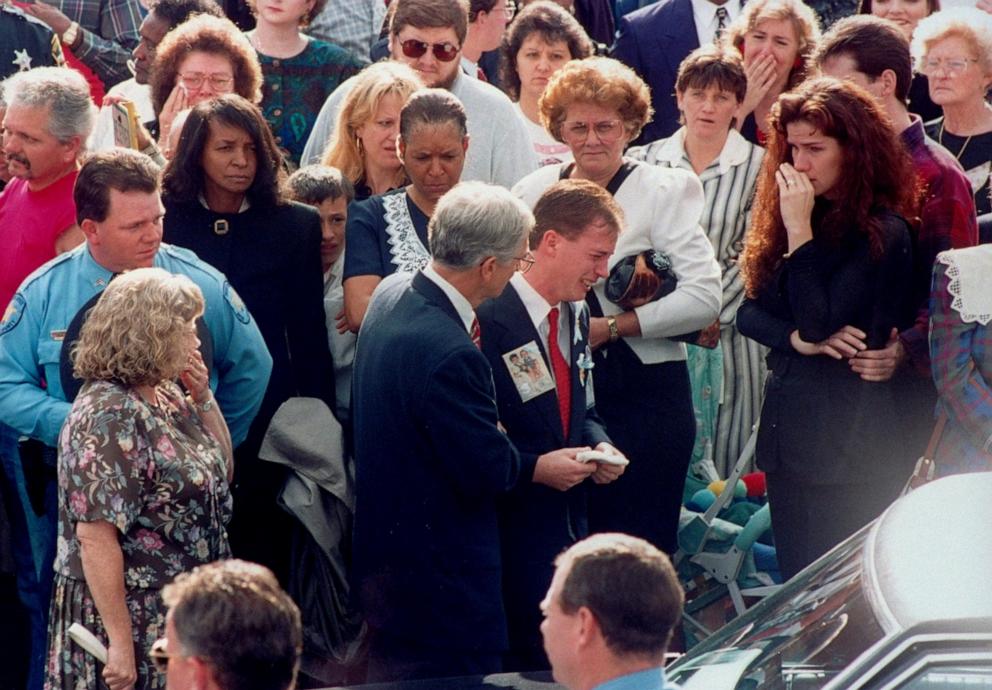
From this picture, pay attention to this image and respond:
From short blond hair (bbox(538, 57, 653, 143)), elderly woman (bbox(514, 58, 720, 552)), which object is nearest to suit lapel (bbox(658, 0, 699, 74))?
short blond hair (bbox(538, 57, 653, 143))

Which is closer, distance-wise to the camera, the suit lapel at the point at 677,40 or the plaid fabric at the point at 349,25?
the suit lapel at the point at 677,40

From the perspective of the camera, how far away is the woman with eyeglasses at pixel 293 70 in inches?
298

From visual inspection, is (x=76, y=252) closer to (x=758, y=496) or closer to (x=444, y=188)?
(x=444, y=188)

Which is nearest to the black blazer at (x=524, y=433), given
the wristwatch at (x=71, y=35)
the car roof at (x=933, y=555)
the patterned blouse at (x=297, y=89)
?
the car roof at (x=933, y=555)

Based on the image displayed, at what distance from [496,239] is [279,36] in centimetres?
299

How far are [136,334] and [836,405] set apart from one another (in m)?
2.44

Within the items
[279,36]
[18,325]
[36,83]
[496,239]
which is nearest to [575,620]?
[496,239]

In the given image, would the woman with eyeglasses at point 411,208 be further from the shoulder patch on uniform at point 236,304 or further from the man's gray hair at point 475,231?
the man's gray hair at point 475,231

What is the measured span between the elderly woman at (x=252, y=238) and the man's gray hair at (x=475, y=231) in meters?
1.02

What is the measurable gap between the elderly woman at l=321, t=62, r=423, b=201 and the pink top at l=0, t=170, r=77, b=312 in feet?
3.51

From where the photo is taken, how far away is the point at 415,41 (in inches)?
280

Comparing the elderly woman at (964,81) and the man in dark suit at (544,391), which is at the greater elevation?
the elderly woman at (964,81)

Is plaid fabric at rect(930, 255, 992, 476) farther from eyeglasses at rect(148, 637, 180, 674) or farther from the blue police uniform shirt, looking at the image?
eyeglasses at rect(148, 637, 180, 674)

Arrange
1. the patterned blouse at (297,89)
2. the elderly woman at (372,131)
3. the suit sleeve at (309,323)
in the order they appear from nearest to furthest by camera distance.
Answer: the suit sleeve at (309,323) < the elderly woman at (372,131) < the patterned blouse at (297,89)
